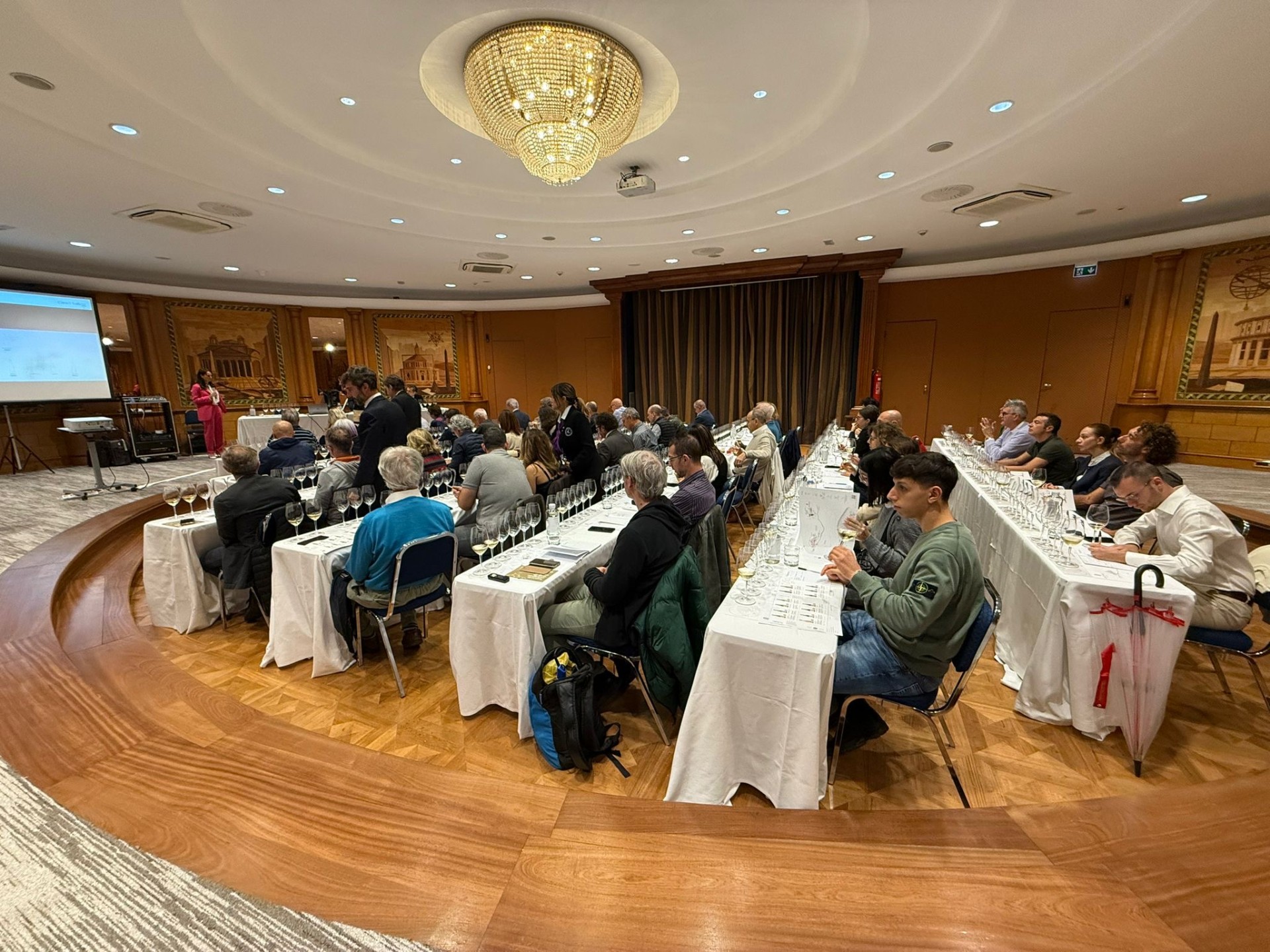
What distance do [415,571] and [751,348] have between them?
10113 mm

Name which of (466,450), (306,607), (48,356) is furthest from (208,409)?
(306,607)

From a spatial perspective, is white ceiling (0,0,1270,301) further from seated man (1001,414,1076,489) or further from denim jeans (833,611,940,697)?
denim jeans (833,611,940,697)

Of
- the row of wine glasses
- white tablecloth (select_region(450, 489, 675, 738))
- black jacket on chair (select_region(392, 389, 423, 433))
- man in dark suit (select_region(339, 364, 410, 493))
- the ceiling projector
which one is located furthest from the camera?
the ceiling projector

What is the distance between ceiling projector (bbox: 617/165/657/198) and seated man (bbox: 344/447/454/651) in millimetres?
4144

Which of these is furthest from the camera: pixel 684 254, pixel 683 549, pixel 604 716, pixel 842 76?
pixel 684 254

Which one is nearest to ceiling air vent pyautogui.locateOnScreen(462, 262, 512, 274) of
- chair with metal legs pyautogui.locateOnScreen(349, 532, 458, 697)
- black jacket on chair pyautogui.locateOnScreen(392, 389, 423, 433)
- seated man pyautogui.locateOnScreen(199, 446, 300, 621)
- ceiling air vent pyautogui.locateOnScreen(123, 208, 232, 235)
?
ceiling air vent pyautogui.locateOnScreen(123, 208, 232, 235)

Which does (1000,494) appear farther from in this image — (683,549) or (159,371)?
(159,371)

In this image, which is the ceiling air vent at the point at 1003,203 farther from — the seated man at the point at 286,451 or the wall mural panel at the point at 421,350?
the wall mural panel at the point at 421,350

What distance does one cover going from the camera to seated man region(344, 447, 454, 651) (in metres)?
2.77

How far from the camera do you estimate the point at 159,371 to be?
10.3 m

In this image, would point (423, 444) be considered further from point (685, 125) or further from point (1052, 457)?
point (1052, 457)

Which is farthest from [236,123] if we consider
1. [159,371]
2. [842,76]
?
[159,371]

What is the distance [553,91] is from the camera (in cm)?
323

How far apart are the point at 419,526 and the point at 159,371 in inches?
453
